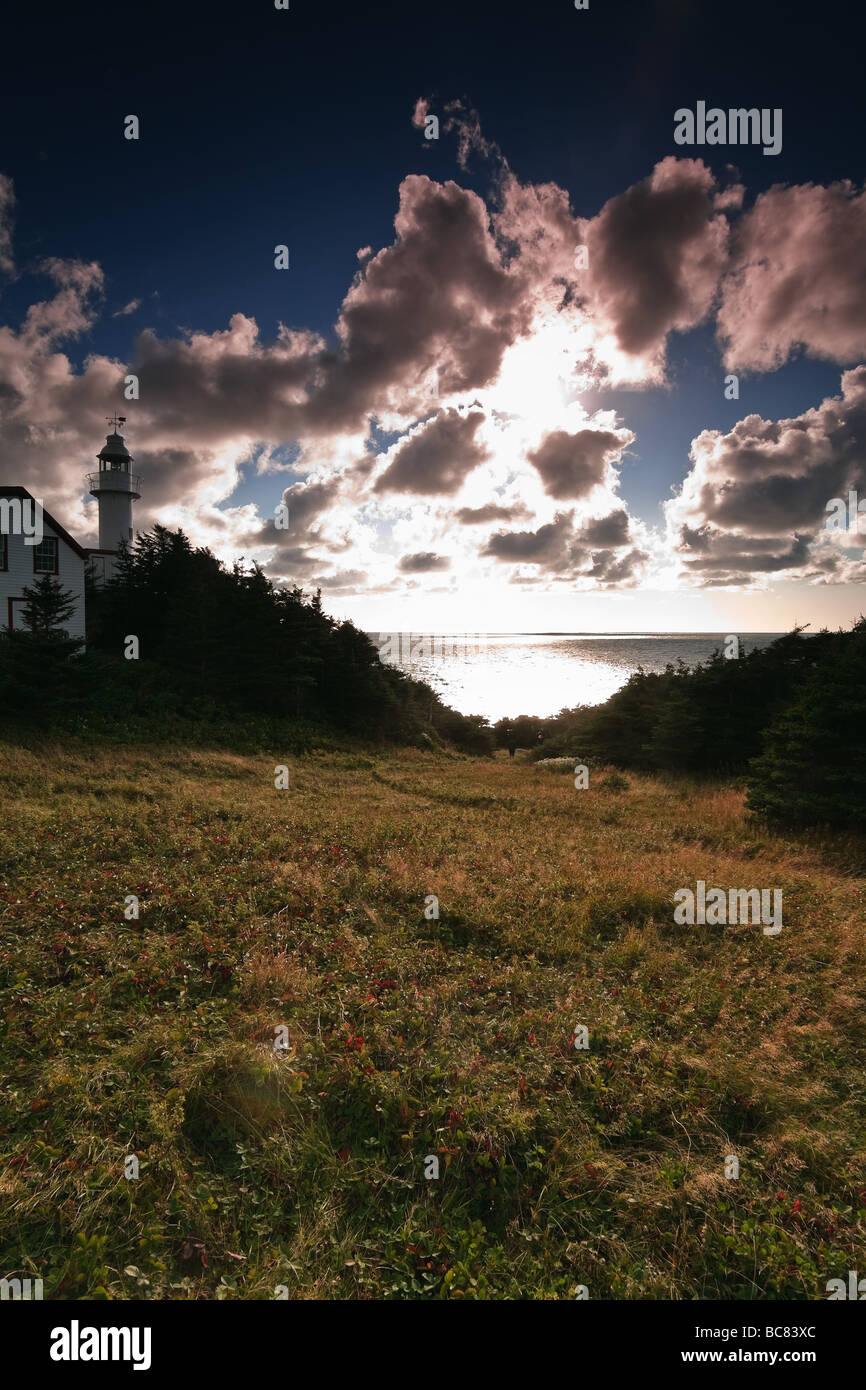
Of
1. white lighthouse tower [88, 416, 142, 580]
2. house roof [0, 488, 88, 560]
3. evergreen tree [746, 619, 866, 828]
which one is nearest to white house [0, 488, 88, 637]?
house roof [0, 488, 88, 560]

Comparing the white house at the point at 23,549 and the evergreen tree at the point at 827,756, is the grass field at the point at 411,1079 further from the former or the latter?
the white house at the point at 23,549

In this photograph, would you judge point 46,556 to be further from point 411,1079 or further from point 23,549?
point 411,1079

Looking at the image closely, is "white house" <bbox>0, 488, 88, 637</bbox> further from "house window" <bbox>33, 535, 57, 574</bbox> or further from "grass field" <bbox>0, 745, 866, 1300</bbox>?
"grass field" <bbox>0, 745, 866, 1300</bbox>

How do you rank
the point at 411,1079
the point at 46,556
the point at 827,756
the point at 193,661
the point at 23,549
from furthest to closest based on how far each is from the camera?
the point at 193,661 < the point at 46,556 < the point at 23,549 < the point at 827,756 < the point at 411,1079

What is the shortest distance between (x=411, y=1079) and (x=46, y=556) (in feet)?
96.5

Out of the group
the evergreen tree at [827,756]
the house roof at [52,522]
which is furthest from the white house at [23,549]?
the evergreen tree at [827,756]

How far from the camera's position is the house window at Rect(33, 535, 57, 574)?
1009 inches

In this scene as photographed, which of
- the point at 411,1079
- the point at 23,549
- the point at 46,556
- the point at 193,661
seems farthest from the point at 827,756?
the point at 23,549

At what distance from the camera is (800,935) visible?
842 cm

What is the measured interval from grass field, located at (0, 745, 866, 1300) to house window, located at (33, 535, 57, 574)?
20.5 metres

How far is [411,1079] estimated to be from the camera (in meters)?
5.00

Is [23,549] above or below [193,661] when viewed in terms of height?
above

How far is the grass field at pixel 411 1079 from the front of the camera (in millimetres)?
3619
